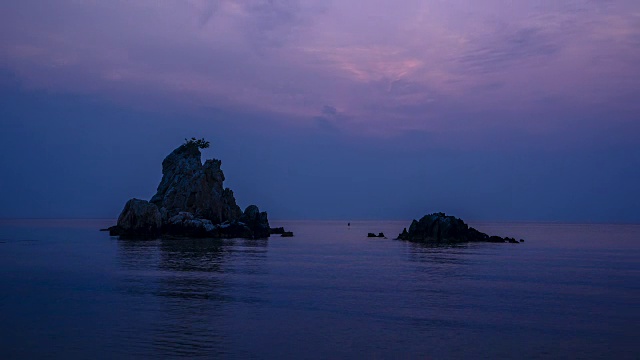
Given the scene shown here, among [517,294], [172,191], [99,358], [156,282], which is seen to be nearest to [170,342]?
[99,358]

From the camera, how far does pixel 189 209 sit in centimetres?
13700

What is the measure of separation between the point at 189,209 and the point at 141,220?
17.4 m

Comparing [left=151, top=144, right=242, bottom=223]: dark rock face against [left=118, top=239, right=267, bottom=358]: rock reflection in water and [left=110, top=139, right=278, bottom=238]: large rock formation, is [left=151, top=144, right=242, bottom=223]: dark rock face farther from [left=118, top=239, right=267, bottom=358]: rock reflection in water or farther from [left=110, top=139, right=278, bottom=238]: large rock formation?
[left=118, top=239, right=267, bottom=358]: rock reflection in water

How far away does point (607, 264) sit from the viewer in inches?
2840

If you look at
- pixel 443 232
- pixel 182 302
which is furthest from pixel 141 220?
pixel 182 302

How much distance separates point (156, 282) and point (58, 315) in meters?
14.6

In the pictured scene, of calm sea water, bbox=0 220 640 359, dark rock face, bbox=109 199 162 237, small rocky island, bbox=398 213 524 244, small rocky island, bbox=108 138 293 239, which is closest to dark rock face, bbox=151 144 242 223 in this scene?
small rocky island, bbox=108 138 293 239

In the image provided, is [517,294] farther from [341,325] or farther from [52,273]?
[52,273]

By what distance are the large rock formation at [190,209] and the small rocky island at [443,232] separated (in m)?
39.2

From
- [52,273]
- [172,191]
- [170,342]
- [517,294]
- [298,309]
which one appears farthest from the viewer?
[172,191]

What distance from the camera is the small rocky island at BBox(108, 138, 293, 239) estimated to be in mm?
122250

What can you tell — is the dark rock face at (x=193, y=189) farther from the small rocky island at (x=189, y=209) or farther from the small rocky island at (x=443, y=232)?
the small rocky island at (x=443, y=232)

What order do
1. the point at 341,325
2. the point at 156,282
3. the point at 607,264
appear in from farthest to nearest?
the point at 607,264, the point at 156,282, the point at 341,325

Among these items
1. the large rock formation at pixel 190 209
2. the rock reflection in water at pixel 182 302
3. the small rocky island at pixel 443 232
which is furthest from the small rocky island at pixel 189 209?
the rock reflection in water at pixel 182 302
